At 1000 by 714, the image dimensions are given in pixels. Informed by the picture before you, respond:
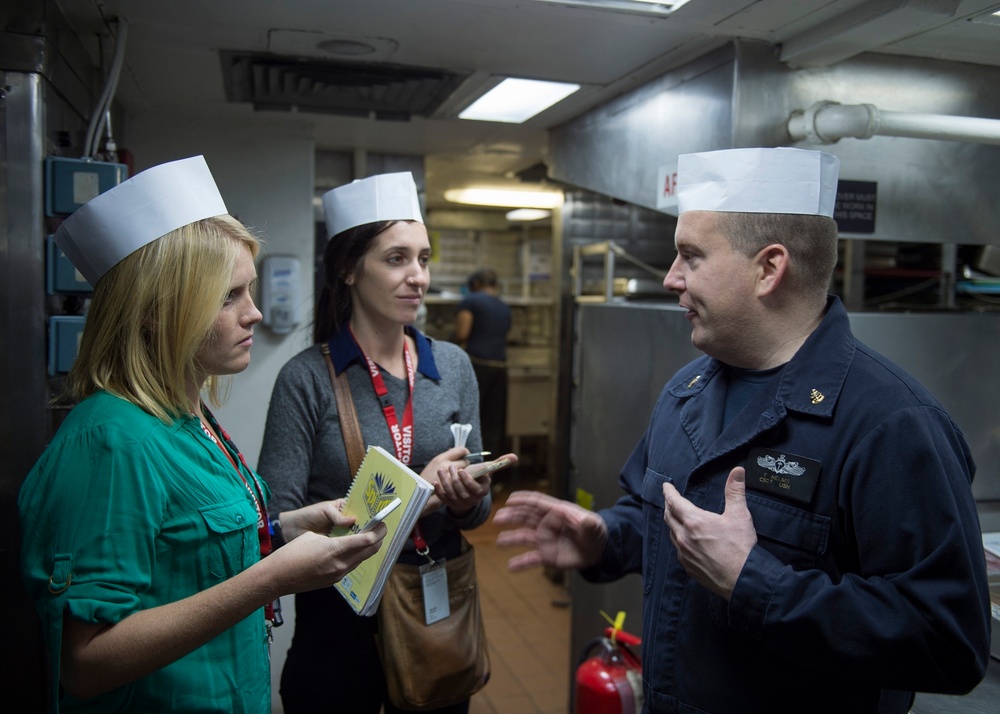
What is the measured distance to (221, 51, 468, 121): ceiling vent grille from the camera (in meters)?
2.59

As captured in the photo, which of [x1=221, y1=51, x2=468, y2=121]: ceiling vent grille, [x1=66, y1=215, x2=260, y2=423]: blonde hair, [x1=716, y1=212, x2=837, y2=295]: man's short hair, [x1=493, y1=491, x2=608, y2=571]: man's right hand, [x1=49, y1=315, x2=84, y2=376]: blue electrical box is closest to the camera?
[x1=66, y1=215, x2=260, y2=423]: blonde hair

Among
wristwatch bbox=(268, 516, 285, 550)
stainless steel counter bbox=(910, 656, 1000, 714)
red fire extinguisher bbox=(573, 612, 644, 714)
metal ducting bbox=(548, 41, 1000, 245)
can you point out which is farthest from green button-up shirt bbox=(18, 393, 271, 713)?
metal ducting bbox=(548, 41, 1000, 245)

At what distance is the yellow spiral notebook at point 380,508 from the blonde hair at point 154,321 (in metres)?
0.37

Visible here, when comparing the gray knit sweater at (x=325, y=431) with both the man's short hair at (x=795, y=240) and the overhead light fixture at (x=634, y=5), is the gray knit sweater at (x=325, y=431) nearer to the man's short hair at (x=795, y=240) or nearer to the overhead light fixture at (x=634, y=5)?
the man's short hair at (x=795, y=240)

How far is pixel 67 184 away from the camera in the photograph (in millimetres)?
1829

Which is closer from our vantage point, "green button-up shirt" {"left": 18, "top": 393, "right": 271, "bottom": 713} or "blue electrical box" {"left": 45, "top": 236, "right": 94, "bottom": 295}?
"green button-up shirt" {"left": 18, "top": 393, "right": 271, "bottom": 713}

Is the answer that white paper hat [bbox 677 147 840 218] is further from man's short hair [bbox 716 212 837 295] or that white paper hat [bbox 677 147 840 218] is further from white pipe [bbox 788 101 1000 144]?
white pipe [bbox 788 101 1000 144]

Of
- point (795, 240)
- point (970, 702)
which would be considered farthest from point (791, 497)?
point (970, 702)

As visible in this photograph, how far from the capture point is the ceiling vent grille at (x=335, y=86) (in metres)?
2.59

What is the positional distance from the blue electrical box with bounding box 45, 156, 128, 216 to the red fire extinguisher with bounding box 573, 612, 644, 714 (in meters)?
1.82

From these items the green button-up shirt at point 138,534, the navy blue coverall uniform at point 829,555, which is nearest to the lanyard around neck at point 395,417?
the green button-up shirt at point 138,534

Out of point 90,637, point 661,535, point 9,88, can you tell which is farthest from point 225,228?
point 661,535

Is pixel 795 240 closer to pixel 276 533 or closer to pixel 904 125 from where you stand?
pixel 904 125

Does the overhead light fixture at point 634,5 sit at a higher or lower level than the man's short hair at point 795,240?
higher
